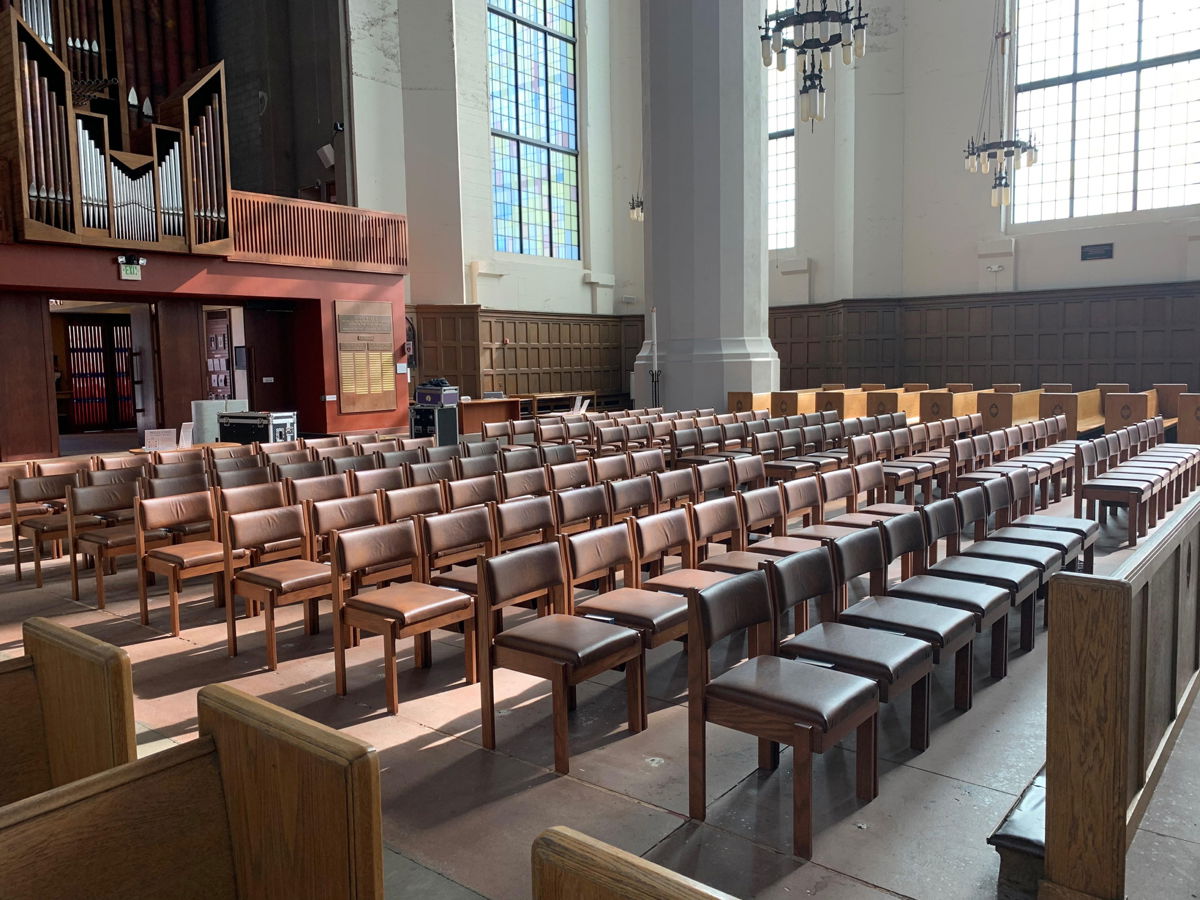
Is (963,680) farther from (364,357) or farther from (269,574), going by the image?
(364,357)

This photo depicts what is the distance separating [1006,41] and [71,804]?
62.1ft

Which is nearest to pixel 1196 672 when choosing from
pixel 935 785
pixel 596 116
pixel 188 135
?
pixel 935 785

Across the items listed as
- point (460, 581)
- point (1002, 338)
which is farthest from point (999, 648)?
point (1002, 338)

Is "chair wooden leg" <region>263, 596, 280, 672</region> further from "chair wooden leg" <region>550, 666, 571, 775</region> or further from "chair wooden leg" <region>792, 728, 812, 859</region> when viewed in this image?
"chair wooden leg" <region>792, 728, 812, 859</region>

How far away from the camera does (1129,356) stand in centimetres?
1592

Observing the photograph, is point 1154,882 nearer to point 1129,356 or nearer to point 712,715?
point 712,715

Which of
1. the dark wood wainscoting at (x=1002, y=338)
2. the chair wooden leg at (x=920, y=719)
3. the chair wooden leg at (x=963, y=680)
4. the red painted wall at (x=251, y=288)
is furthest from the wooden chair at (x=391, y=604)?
the dark wood wainscoting at (x=1002, y=338)

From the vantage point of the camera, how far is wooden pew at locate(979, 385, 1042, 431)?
10891 millimetres

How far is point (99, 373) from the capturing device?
17.2m

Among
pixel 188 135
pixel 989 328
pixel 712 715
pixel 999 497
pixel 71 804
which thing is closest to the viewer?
pixel 71 804

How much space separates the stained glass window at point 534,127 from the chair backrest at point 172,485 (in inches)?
527

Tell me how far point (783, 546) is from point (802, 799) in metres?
2.07

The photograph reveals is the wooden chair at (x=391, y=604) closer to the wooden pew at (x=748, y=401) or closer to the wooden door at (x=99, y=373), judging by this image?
the wooden pew at (x=748, y=401)

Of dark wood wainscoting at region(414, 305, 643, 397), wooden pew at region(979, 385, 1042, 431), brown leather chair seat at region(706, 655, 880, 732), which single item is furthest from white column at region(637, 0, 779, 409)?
brown leather chair seat at region(706, 655, 880, 732)
